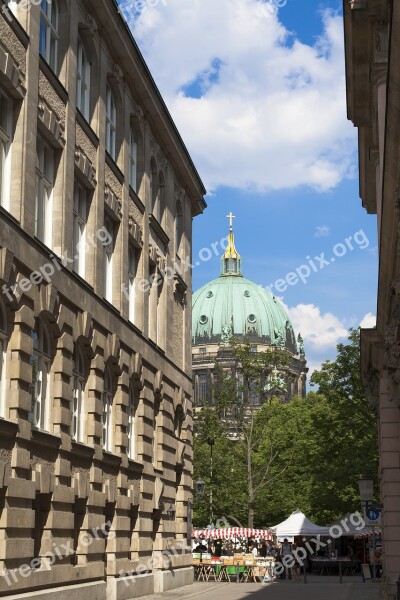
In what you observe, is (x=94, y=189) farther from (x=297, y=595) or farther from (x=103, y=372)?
(x=297, y=595)

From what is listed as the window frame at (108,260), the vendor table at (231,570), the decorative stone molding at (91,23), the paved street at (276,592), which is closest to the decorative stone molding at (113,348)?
the window frame at (108,260)

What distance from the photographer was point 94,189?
27750mm

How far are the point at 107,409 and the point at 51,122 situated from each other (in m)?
8.84

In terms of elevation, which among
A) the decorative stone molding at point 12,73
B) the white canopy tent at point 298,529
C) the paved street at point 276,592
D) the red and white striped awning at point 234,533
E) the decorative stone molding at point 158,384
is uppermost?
the decorative stone molding at point 12,73

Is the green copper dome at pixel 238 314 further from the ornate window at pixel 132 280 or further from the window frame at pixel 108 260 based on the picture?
the window frame at pixel 108 260

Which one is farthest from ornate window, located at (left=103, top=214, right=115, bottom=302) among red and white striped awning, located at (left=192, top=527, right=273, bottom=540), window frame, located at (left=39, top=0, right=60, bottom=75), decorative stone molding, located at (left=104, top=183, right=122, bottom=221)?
red and white striped awning, located at (left=192, top=527, right=273, bottom=540)

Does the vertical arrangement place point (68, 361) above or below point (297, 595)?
above

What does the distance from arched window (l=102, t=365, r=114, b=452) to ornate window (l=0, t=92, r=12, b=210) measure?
29.0ft

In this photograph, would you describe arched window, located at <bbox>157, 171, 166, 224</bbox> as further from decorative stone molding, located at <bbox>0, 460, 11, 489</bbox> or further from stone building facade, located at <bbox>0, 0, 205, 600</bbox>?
decorative stone molding, located at <bbox>0, 460, 11, 489</bbox>

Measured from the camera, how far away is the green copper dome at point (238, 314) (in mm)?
164250

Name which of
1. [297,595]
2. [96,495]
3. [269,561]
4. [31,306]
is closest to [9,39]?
[31,306]

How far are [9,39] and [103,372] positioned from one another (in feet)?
32.0

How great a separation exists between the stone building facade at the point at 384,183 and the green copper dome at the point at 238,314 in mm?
128564

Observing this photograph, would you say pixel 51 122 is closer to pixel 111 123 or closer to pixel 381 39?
pixel 111 123
